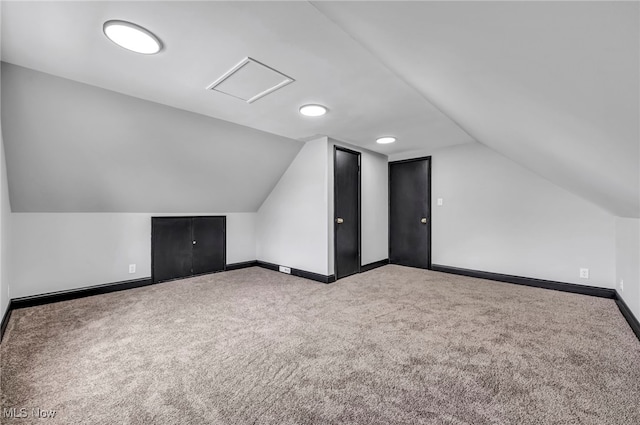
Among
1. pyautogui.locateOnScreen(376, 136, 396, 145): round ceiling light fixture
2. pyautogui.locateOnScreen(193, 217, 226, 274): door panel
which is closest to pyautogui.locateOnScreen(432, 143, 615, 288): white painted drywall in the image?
pyautogui.locateOnScreen(376, 136, 396, 145): round ceiling light fixture

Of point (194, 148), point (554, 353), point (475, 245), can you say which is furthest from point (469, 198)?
point (194, 148)

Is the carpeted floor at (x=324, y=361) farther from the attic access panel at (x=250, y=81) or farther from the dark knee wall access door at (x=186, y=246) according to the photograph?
the attic access panel at (x=250, y=81)

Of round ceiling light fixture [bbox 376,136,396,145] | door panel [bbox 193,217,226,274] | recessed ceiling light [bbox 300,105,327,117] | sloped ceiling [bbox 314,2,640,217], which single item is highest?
recessed ceiling light [bbox 300,105,327,117]

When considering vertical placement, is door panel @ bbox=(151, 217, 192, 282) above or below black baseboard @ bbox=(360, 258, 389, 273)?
above

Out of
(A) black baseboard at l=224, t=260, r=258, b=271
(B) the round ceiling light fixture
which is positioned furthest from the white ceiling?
(A) black baseboard at l=224, t=260, r=258, b=271

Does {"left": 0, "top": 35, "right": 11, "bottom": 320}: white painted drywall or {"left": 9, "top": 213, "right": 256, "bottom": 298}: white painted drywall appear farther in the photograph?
{"left": 9, "top": 213, "right": 256, "bottom": 298}: white painted drywall

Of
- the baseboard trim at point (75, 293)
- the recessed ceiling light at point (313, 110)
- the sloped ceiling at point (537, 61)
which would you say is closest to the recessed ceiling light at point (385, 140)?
the recessed ceiling light at point (313, 110)

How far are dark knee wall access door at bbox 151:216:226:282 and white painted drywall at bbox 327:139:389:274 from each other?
2.44 m

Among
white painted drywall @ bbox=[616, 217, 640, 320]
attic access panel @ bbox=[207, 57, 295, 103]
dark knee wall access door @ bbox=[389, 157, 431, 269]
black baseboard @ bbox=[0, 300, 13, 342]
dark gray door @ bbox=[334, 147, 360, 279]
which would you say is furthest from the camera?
dark knee wall access door @ bbox=[389, 157, 431, 269]

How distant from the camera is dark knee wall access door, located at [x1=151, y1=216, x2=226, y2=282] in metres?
3.99

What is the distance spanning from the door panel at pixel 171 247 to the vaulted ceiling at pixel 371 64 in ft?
2.97

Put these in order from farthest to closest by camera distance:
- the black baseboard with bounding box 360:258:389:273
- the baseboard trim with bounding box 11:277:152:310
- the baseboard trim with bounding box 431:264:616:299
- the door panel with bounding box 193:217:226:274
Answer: the black baseboard with bounding box 360:258:389:273, the door panel with bounding box 193:217:226:274, the baseboard trim with bounding box 431:264:616:299, the baseboard trim with bounding box 11:277:152:310

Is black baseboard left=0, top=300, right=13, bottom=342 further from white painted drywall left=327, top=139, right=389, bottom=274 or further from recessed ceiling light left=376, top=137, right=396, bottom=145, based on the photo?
recessed ceiling light left=376, top=137, right=396, bottom=145

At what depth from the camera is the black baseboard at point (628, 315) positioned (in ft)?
7.57
